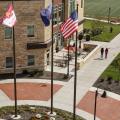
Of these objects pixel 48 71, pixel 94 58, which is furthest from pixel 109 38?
pixel 48 71

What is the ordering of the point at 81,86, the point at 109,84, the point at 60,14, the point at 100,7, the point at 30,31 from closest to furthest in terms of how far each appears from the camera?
the point at 81,86
the point at 109,84
the point at 30,31
the point at 60,14
the point at 100,7

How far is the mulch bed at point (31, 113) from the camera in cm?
3609

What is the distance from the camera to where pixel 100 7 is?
10656 centimetres

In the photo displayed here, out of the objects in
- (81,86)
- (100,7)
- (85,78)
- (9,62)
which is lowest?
(81,86)

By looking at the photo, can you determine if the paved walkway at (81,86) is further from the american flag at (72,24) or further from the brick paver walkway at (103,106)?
the american flag at (72,24)

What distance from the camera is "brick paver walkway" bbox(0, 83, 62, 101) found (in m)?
41.3

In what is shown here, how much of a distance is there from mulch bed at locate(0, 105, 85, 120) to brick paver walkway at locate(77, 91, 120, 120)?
2.30m

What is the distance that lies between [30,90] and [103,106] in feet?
27.2

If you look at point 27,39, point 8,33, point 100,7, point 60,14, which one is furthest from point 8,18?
point 100,7

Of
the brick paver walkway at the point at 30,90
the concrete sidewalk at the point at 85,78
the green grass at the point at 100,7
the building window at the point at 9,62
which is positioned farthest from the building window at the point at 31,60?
the green grass at the point at 100,7

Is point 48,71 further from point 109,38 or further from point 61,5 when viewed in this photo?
point 109,38

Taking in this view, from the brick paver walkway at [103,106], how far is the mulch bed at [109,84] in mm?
2169

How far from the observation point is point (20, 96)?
41562 millimetres

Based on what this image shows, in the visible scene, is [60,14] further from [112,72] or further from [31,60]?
[112,72]
